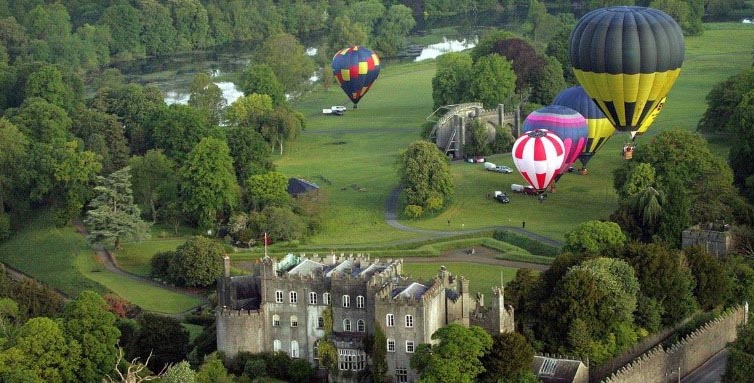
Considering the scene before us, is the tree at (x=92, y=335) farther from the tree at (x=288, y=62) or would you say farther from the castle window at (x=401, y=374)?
the tree at (x=288, y=62)

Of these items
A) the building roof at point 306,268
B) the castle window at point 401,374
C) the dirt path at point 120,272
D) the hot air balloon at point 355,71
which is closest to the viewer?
the castle window at point 401,374

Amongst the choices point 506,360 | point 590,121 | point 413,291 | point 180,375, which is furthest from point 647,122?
point 180,375

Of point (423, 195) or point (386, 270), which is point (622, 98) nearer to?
point (423, 195)

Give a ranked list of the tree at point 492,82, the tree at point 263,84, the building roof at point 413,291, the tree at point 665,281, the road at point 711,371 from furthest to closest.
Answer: the tree at point 263,84, the tree at point 492,82, the tree at point 665,281, the road at point 711,371, the building roof at point 413,291

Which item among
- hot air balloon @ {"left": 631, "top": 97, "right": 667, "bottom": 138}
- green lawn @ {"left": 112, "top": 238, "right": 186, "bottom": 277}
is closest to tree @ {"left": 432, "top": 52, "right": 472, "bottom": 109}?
hot air balloon @ {"left": 631, "top": 97, "right": 667, "bottom": 138}

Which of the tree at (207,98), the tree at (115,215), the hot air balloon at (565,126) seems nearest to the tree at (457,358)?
the tree at (115,215)

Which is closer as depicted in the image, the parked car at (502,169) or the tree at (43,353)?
the tree at (43,353)

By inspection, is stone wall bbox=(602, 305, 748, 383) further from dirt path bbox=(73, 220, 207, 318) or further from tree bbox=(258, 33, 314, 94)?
tree bbox=(258, 33, 314, 94)
